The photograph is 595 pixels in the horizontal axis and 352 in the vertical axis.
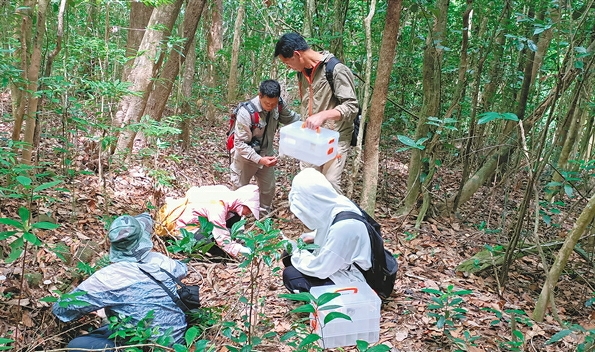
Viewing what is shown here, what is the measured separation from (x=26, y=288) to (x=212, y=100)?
816cm

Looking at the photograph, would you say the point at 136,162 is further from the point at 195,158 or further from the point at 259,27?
the point at 259,27

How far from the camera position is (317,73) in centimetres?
450

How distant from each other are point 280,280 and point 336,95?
1798 millimetres

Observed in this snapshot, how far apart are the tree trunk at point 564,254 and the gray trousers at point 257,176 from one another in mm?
3278

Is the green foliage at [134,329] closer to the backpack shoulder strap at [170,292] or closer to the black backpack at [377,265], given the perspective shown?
Answer: the backpack shoulder strap at [170,292]

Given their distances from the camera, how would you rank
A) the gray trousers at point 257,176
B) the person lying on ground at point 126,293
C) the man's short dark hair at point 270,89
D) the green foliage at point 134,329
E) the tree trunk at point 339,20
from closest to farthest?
the green foliage at point 134,329 < the person lying on ground at point 126,293 < the man's short dark hair at point 270,89 < the gray trousers at point 257,176 < the tree trunk at point 339,20

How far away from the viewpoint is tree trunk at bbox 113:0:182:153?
5938 mm

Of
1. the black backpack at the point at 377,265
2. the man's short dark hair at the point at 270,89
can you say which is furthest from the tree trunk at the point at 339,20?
the black backpack at the point at 377,265

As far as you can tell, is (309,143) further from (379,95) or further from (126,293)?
(126,293)

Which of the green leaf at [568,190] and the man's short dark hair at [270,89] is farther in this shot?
the man's short dark hair at [270,89]

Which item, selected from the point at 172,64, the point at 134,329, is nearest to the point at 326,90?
the point at 134,329

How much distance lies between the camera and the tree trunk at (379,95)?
14.2 ft

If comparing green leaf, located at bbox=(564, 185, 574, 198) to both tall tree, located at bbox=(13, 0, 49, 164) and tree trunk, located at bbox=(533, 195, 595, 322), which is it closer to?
tree trunk, located at bbox=(533, 195, 595, 322)

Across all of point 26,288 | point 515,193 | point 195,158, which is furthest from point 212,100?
point 26,288
